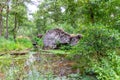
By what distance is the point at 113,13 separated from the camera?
5.23m

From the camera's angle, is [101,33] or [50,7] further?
[50,7]

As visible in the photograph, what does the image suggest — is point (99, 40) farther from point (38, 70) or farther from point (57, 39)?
point (57, 39)

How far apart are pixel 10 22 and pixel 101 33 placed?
17263 millimetres

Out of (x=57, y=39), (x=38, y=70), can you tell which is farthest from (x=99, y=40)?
(x=57, y=39)

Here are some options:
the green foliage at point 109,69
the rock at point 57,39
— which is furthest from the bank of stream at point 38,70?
the rock at point 57,39

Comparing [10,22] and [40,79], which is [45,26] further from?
[40,79]

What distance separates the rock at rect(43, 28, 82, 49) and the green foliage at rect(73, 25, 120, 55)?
197 inches

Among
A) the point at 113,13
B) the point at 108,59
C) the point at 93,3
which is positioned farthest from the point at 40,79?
the point at 113,13

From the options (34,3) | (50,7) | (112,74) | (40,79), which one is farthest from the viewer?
(50,7)

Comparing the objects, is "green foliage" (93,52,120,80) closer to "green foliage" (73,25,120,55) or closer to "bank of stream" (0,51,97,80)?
"green foliage" (73,25,120,55)

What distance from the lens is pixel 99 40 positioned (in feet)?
14.3

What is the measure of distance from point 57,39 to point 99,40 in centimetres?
586

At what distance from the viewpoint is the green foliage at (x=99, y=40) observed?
14.1ft

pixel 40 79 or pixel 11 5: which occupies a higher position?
pixel 11 5
